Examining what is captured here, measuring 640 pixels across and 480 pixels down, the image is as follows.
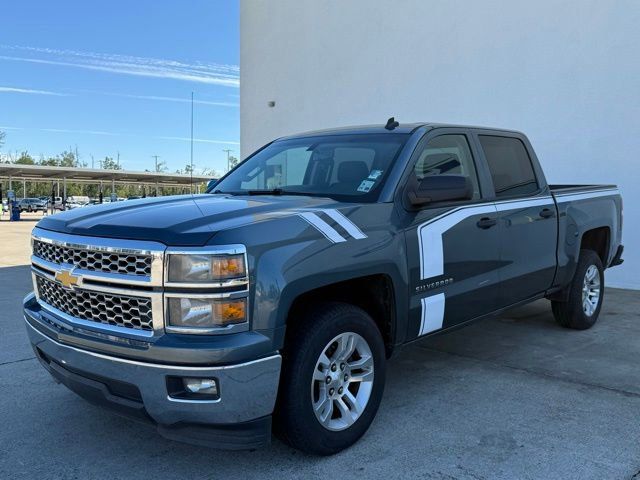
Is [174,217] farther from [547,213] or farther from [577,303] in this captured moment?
[577,303]

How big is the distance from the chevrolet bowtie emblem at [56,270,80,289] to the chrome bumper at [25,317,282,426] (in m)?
0.42

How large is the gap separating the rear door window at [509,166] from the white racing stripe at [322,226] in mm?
1957

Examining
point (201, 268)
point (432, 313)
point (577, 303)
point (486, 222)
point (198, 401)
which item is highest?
point (486, 222)

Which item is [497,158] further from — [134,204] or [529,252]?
[134,204]

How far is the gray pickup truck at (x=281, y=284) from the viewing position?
2.56 metres

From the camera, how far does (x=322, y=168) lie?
408 centimetres

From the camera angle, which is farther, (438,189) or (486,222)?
(486,222)

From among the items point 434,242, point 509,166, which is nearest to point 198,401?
point 434,242

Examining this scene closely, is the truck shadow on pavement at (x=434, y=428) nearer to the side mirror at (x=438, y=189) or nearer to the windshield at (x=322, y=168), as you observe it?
the side mirror at (x=438, y=189)

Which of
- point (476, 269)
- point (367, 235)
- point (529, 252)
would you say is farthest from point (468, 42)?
point (367, 235)

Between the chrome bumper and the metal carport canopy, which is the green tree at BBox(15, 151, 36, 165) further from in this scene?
the chrome bumper

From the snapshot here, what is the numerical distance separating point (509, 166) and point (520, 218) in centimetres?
54

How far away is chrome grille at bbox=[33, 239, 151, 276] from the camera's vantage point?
103 inches

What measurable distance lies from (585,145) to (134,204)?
285 inches
